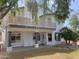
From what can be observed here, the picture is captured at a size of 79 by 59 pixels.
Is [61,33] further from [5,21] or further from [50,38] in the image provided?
[5,21]

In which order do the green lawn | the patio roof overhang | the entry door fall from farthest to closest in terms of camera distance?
A: the entry door < the patio roof overhang < the green lawn

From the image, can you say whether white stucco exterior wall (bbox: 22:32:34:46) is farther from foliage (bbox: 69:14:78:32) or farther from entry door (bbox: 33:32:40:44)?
foliage (bbox: 69:14:78:32)

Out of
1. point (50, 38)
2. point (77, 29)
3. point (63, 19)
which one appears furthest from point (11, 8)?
point (77, 29)

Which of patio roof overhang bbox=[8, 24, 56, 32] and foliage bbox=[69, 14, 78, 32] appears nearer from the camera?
patio roof overhang bbox=[8, 24, 56, 32]

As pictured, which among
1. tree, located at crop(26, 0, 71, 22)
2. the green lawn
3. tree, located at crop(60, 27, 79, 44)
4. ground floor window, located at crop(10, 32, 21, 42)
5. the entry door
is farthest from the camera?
tree, located at crop(60, 27, 79, 44)

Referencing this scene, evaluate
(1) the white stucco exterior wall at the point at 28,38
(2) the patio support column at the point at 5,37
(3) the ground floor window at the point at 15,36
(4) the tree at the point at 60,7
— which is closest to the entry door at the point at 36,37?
(1) the white stucco exterior wall at the point at 28,38

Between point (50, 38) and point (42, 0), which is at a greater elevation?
point (42, 0)

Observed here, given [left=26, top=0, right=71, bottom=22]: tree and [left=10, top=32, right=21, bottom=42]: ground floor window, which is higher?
[left=26, top=0, right=71, bottom=22]: tree

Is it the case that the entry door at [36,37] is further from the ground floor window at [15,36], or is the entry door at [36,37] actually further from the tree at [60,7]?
Result: the tree at [60,7]

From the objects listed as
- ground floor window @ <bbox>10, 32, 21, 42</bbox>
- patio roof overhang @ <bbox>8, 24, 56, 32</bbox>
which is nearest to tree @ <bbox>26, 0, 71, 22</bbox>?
patio roof overhang @ <bbox>8, 24, 56, 32</bbox>

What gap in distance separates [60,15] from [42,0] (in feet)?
7.70

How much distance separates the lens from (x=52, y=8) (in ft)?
57.7

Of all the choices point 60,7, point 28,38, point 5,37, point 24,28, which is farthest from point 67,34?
point 60,7

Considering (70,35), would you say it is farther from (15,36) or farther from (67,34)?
(15,36)
